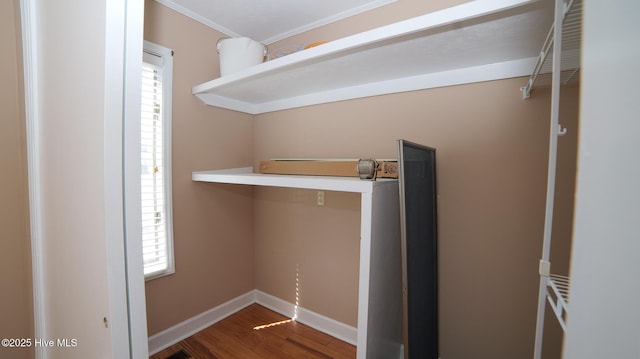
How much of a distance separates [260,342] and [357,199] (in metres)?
1.32

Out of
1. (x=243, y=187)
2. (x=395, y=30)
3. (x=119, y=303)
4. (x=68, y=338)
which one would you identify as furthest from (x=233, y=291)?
(x=395, y=30)

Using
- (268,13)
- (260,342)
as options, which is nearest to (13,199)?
(260,342)

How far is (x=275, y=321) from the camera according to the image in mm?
2084

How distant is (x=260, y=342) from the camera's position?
1827mm

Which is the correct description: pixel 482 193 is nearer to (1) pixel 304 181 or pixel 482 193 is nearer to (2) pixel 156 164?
(1) pixel 304 181

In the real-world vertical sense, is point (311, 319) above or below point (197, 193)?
below

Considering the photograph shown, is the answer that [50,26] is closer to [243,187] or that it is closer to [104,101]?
[104,101]

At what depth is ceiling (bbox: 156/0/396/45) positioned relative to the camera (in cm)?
168

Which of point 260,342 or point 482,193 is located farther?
point 260,342

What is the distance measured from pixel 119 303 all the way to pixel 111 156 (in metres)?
0.42

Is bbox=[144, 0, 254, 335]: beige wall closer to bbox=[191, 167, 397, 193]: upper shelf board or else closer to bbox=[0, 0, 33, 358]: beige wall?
bbox=[191, 167, 397, 193]: upper shelf board

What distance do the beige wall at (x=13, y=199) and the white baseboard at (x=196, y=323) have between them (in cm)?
68

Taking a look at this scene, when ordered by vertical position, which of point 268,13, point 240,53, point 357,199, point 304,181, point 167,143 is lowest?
point 357,199

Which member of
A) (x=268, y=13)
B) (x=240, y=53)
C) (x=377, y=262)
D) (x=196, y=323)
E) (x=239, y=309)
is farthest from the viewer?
(x=239, y=309)
